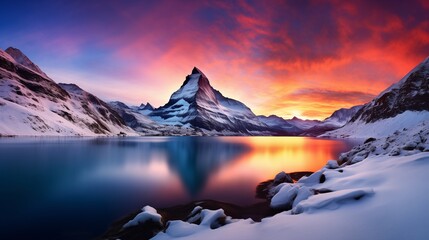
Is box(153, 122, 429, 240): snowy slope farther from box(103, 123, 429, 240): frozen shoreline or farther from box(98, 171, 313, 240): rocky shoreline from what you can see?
box(98, 171, 313, 240): rocky shoreline

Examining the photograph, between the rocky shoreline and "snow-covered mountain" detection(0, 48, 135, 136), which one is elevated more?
"snow-covered mountain" detection(0, 48, 135, 136)

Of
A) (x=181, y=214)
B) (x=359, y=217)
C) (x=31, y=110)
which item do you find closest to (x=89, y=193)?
(x=181, y=214)

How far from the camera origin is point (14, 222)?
1474 centimetres

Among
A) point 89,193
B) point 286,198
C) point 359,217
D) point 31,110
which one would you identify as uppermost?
point 31,110

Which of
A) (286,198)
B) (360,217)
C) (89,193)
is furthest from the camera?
(89,193)

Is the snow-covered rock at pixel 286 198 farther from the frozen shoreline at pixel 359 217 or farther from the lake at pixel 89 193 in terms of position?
the lake at pixel 89 193

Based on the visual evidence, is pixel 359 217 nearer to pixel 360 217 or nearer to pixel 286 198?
pixel 360 217

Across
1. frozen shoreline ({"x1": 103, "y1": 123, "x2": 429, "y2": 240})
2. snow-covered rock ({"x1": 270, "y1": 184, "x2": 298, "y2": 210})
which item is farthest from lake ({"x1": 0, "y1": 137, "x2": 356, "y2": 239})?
frozen shoreline ({"x1": 103, "y1": 123, "x2": 429, "y2": 240})

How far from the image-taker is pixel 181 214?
58.1 ft

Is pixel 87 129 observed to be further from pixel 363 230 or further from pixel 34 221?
pixel 363 230

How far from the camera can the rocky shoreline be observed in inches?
534

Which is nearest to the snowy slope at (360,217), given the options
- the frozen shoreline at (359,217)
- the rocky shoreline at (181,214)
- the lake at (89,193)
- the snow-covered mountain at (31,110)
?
the frozen shoreline at (359,217)

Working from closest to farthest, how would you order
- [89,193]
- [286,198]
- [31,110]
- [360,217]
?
[360,217]
[286,198]
[89,193]
[31,110]

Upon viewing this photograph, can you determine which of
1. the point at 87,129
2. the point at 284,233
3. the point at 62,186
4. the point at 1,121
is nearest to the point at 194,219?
the point at 284,233
